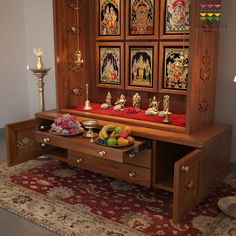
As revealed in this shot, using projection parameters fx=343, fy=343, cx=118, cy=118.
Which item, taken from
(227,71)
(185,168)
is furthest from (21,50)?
(185,168)

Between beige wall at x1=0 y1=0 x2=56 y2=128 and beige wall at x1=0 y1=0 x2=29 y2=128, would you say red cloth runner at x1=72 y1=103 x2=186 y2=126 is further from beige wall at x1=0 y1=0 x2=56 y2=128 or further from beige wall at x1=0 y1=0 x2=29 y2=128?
beige wall at x1=0 y1=0 x2=29 y2=128

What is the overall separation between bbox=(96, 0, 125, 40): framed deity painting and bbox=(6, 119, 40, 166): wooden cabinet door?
3.60 ft

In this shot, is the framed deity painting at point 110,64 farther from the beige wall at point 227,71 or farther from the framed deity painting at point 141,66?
A: the beige wall at point 227,71

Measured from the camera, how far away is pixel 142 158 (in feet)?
8.50

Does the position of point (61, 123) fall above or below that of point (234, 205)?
above

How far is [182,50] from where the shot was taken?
9.48 ft

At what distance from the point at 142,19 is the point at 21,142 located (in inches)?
61.4

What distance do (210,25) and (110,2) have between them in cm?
106

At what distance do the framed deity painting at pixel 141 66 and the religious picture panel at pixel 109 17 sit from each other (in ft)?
0.70

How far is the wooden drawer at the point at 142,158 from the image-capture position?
255 centimetres

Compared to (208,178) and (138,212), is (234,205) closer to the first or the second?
(208,178)

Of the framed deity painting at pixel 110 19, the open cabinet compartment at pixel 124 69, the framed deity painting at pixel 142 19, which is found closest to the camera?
the open cabinet compartment at pixel 124 69

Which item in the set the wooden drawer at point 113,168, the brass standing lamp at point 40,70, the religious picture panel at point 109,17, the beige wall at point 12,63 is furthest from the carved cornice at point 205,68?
the beige wall at point 12,63

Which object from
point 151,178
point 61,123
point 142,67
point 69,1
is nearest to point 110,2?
point 69,1
